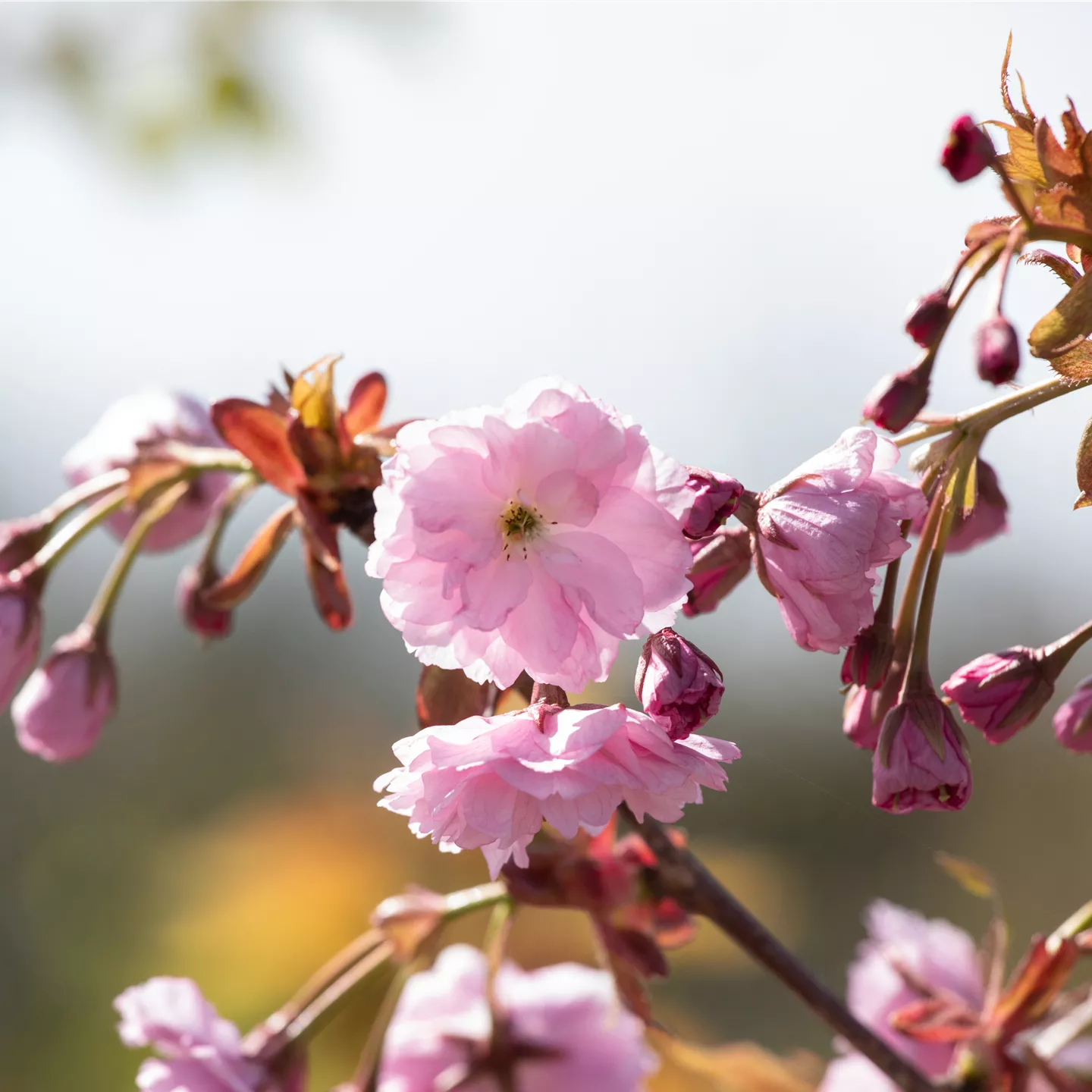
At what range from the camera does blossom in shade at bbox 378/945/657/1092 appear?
76 cm

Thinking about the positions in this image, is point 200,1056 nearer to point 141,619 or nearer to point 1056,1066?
point 1056,1066

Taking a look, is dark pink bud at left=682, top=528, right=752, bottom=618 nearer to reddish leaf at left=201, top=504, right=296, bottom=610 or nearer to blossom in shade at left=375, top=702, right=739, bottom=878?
blossom in shade at left=375, top=702, right=739, bottom=878

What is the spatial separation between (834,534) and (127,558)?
49cm

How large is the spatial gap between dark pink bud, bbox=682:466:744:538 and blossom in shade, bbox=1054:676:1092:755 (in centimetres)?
20

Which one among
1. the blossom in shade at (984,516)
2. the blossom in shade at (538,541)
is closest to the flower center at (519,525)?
the blossom in shade at (538,541)

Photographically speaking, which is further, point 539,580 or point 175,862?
point 175,862

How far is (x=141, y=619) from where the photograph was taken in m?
4.20

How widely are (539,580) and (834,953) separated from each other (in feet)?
6.74

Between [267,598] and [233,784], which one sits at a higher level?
[267,598]

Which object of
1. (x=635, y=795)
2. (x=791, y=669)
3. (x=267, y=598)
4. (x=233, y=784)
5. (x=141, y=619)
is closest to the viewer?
(x=635, y=795)

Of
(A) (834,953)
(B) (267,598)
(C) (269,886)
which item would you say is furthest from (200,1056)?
(B) (267,598)

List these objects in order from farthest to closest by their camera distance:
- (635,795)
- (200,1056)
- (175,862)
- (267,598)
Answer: (267,598) → (175,862) → (200,1056) → (635,795)

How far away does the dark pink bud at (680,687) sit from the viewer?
41cm

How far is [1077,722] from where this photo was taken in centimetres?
51
